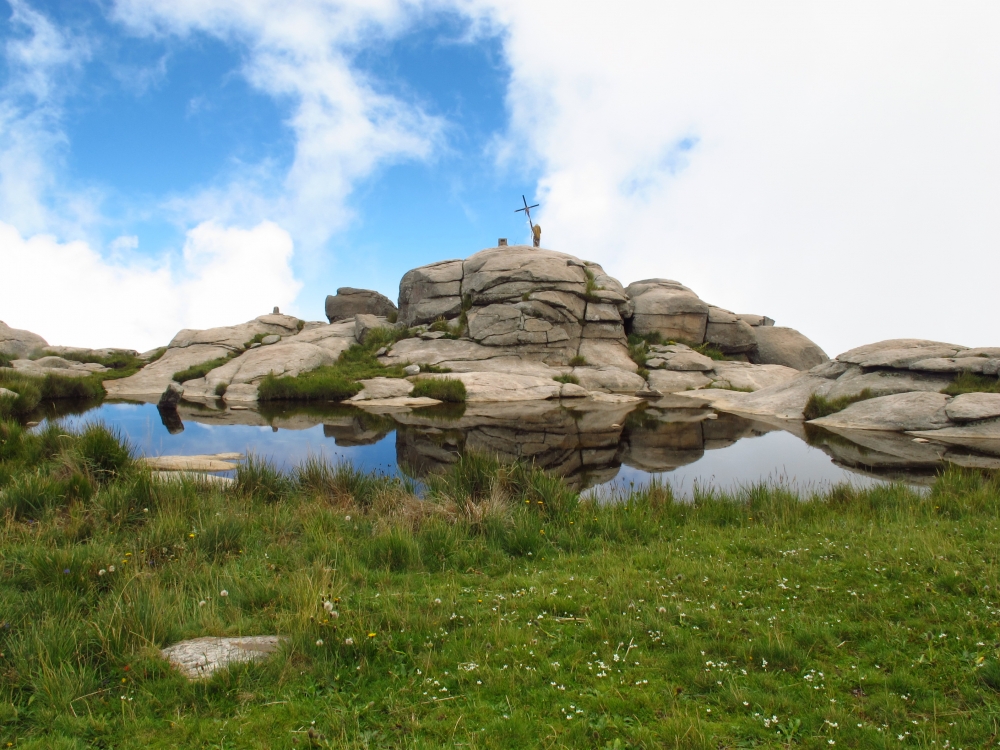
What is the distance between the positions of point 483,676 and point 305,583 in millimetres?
→ 2546

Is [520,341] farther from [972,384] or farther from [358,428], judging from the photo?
[972,384]

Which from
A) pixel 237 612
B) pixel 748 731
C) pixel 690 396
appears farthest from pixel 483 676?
pixel 690 396

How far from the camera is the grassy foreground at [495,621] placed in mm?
4656

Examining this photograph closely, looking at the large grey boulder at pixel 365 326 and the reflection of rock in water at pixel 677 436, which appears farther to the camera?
the large grey boulder at pixel 365 326

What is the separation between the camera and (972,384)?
2517 centimetres

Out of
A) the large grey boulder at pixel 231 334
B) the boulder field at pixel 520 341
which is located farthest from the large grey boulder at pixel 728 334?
the large grey boulder at pixel 231 334

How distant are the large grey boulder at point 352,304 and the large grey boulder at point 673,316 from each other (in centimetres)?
2301

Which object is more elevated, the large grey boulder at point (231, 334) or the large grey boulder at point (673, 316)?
the large grey boulder at point (673, 316)

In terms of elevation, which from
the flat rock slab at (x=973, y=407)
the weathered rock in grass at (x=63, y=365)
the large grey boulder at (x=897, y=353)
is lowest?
the flat rock slab at (x=973, y=407)

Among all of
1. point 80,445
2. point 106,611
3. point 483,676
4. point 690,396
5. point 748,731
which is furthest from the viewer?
point 690,396

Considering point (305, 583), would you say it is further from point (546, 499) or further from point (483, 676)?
point (546, 499)

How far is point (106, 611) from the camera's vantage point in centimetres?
604

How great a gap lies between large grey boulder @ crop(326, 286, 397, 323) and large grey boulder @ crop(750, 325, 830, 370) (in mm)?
32682

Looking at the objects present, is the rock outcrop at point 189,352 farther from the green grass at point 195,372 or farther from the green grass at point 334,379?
the green grass at point 334,379
